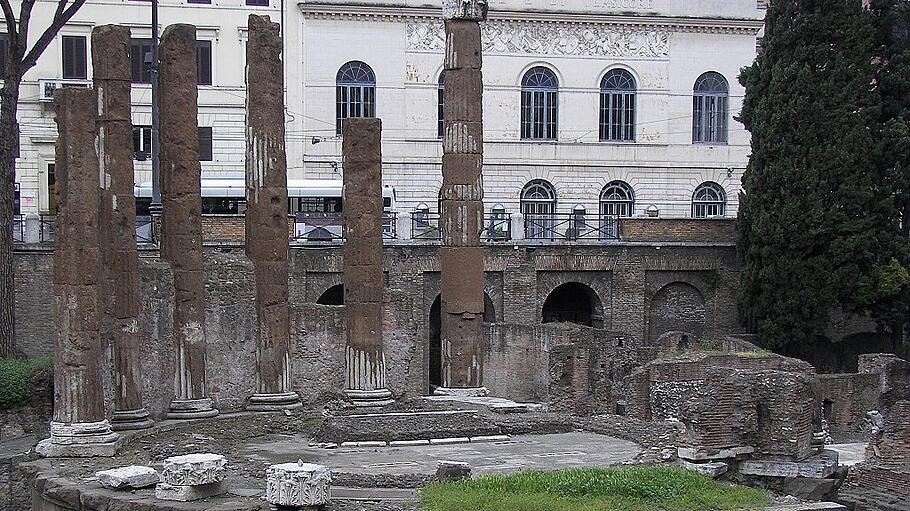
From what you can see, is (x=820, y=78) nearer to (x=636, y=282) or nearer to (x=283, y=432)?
(x=636, y=282)

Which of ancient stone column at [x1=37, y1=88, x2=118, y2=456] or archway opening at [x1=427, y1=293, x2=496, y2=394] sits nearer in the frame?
ancient stone column at [x1=37, y1=88, x2=118, y2=456]

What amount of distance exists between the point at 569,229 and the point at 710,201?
31.3 ft

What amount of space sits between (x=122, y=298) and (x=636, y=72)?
24438mm

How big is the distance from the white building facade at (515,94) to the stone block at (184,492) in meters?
23.4

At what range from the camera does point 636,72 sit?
39562mm

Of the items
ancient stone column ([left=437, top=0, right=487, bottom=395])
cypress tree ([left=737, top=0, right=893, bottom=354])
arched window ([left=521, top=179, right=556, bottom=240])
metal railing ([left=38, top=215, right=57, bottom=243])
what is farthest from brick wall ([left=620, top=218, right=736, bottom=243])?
metal railing ([left=38, top=215, right=57, bottom=243])

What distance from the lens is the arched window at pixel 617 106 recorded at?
3956cm

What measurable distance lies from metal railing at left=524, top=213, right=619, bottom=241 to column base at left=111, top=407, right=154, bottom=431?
48.8 feet

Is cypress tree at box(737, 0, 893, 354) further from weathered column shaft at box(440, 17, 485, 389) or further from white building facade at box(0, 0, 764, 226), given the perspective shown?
weathered column shaft at box(440, 17, 485, 389)

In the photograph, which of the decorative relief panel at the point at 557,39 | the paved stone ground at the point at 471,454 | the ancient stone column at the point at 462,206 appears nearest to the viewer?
the paved stone ground at the point at 471,454

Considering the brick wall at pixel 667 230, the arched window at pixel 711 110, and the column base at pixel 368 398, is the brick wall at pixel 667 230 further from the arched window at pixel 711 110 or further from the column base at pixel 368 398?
the column base at pixel 368 398

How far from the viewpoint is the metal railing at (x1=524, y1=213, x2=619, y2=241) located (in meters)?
31.8

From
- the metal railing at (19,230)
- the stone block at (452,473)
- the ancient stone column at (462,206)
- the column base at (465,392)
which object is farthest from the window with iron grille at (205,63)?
the stone block at (452,473)

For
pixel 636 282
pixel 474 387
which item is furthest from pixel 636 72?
pixel 474 387
